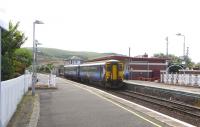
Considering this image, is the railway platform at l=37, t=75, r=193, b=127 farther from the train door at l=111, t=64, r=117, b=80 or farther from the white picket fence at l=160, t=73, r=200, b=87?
the white picket fence at l=160, t=73, r=200, b=87

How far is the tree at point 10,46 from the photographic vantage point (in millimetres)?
25397

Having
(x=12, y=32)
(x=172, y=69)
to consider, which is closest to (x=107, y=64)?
(x=12, y=32)

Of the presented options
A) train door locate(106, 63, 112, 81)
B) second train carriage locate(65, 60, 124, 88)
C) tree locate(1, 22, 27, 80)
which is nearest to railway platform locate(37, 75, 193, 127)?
tree locate(1, 22, 27, 80)

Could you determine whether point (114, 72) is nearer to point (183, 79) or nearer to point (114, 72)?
point (114, 72)

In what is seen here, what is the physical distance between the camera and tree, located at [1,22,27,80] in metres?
25.4

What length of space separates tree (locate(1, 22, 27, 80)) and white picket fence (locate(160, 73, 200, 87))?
2367cm

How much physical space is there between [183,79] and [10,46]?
30.0m

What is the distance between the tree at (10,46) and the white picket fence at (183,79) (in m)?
23.7

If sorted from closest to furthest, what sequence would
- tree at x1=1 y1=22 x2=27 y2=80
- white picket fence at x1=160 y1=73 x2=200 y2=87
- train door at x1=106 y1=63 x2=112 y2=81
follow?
tree at x1=1 y1=22 x2=27 y2=80 → train door at x1=106 y1=63 x2=112 y2=81 → white picket fence at x1=160 y1=73 x2=200 y2=87

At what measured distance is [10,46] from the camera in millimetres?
28812

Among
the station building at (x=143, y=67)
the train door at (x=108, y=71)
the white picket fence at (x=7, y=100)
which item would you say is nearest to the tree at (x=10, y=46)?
the white picket fence at (x=7, y=100)

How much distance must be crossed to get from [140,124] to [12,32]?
1779 centimetres

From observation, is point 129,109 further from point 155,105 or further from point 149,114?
point 155,105

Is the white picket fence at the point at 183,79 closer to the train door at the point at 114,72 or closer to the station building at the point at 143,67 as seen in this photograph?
the train door at the point at 114,72
